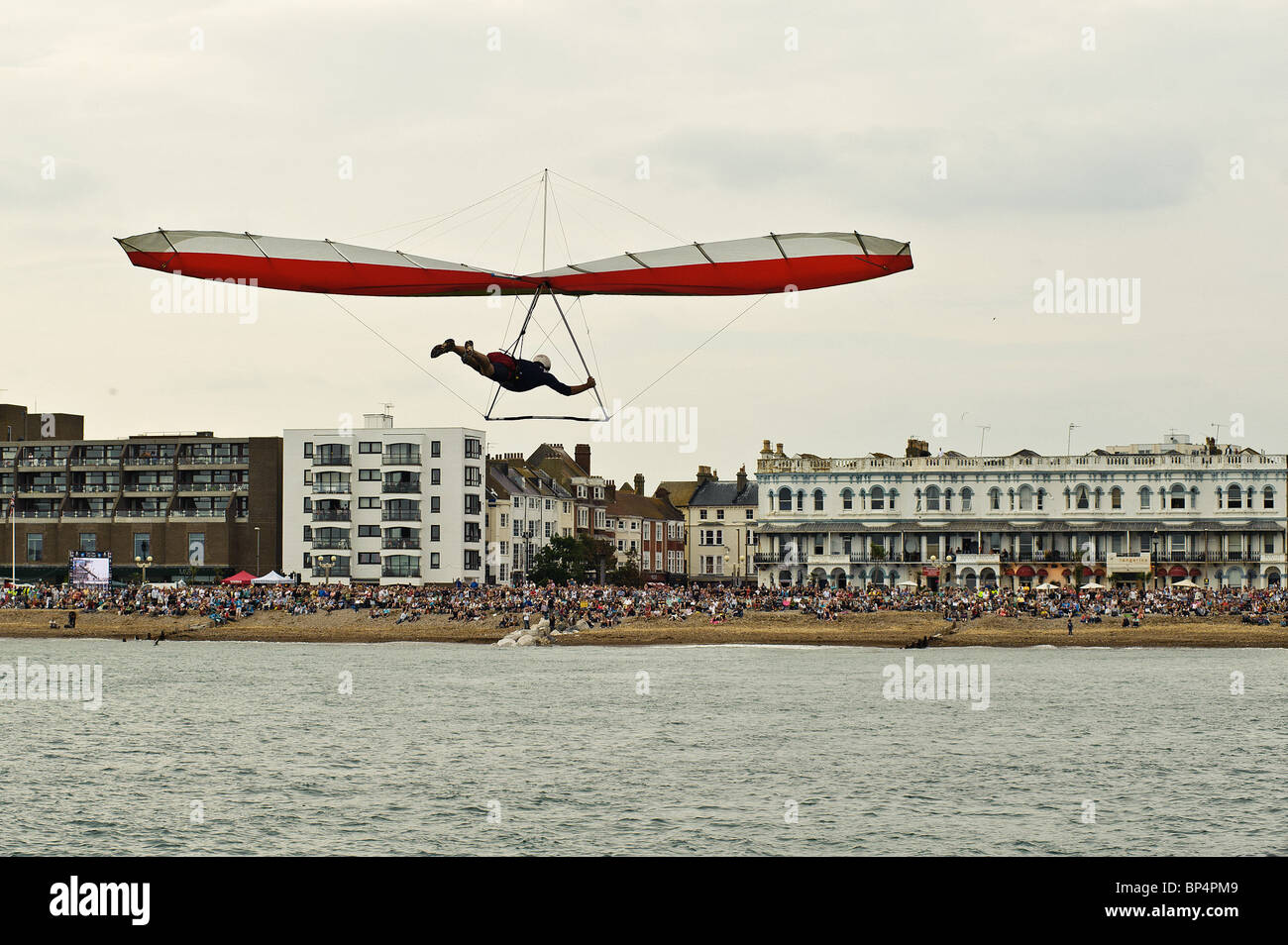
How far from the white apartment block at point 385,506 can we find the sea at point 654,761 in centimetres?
3646

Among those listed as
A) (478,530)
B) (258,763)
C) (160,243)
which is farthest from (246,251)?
(478,530)

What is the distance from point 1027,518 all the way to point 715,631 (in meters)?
31.1

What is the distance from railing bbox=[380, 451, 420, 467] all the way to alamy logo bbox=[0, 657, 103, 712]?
121 ft

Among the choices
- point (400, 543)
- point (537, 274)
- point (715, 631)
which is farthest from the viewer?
point (400, 543)

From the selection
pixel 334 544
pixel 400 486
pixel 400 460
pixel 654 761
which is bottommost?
pixel 654 761

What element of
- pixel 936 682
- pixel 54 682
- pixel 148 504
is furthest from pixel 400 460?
pixel 936 682

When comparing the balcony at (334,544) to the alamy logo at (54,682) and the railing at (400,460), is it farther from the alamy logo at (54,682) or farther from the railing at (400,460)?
the alamy logo at (54,682)

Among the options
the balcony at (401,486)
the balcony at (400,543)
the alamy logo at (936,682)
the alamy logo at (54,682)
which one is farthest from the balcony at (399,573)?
the alamy logo at (936,682)

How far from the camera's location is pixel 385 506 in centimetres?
10406

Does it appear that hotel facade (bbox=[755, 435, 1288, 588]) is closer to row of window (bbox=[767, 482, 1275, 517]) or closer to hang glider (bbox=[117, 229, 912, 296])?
row of window (bbox=[767, 482, 1275, 517])

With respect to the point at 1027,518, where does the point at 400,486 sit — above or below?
above

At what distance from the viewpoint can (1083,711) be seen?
4878cm

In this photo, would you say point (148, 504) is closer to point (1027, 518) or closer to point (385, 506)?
point (385, 506)
